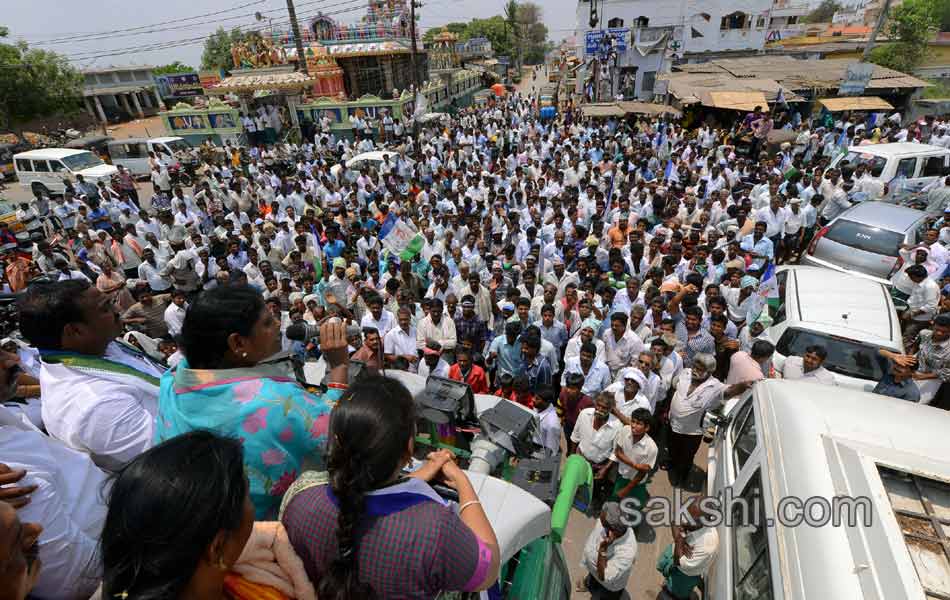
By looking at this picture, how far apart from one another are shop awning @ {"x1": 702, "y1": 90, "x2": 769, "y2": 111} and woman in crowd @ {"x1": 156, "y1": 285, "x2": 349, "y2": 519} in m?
18.4

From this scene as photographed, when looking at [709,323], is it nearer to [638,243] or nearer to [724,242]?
[638,243]

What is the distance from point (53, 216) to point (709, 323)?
14.7 metres

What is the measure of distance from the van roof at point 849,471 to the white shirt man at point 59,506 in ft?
8.06

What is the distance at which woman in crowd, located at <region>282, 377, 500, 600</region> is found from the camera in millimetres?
1171

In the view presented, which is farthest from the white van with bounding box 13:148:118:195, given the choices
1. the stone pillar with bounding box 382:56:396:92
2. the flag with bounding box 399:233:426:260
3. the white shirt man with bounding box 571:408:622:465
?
the white shirt man with bounding box 571:408:622:465

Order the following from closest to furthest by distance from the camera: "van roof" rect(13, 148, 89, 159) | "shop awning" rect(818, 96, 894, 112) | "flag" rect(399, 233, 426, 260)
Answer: "flag" rect(399, 233, 426, 260) < "van roof" rect(13, 148, 89, 159) < "shop awning" rect(818, 96, 894, 112)

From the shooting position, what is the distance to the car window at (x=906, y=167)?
9673 mm

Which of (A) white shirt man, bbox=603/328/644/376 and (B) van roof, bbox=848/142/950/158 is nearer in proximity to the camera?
(A) white shirt man, bbox=603/328/644/376

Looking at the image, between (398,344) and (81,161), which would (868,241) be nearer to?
(398,344)

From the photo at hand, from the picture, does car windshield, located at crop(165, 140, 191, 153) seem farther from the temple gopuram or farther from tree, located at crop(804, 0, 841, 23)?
tree, located at crop(804, 0, 841, 23)

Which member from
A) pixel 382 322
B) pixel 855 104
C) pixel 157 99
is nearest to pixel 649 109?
pixel 855 104

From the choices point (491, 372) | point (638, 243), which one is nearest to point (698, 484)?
point (491, 372)

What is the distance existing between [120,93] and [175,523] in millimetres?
58094

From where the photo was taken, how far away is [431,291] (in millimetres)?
6301
